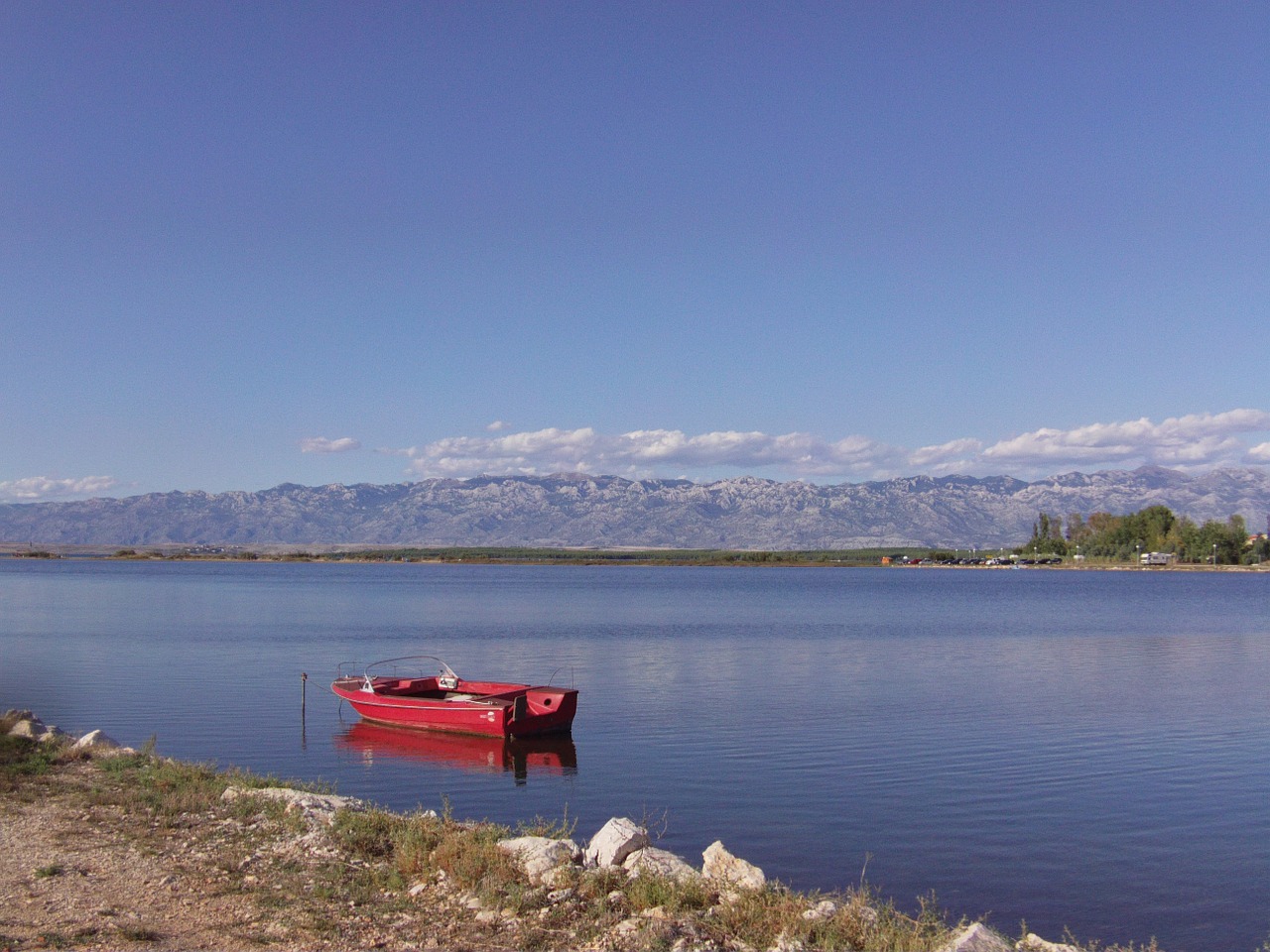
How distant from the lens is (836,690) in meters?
35.0

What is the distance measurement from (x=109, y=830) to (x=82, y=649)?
1461 inches

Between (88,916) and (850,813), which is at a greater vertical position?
(88,916)

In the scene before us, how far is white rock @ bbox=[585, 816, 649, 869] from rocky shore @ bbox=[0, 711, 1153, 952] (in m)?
0.02

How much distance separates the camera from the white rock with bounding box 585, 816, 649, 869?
12.7m

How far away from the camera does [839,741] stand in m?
26.1

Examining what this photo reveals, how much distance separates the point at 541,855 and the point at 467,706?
15776mm

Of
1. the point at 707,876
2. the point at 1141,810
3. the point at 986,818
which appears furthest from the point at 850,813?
the point at 707,876

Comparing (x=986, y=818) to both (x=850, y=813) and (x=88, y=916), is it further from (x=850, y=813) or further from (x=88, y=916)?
(x=88, y=916)

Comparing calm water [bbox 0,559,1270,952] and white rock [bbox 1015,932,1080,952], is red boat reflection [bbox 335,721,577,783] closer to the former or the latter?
calm water [bbox 0,559,1270,952]

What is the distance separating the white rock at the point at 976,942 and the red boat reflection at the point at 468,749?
13817 millimetres

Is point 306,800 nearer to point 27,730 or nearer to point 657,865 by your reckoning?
point 657,865

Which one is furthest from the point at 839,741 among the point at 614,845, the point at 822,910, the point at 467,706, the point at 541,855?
the point at 822,910

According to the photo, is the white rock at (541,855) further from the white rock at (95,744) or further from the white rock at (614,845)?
the white rock at (95,744)

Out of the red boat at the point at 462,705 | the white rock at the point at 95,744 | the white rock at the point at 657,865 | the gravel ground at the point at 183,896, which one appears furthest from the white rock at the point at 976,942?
the red boat at the point at 462,705
